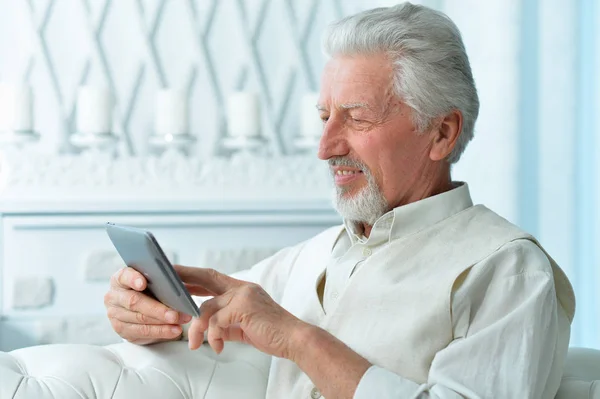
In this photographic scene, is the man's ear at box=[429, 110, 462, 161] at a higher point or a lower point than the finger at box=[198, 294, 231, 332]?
higher

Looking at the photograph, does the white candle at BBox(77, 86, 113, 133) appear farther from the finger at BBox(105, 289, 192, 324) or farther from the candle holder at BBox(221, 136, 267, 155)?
the finger at BBox(105, 289, 192, 324)

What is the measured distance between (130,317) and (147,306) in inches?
2.1

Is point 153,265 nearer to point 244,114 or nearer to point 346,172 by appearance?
point 346,172

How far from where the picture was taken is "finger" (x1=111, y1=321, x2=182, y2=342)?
1270 mm

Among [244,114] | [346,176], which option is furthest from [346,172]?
[244,114]

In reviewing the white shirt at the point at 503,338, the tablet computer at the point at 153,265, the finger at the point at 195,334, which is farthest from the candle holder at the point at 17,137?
the white shirt at the point at 503,338

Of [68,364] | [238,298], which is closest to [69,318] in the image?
[68,364]

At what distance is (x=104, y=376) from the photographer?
1.28 m

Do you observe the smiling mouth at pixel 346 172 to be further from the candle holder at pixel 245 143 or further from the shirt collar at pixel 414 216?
the candle holder at pixel 245 143

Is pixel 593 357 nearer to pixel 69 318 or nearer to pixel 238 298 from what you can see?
pixel 238 298

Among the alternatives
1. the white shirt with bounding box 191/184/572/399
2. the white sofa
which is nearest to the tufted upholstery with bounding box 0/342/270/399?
the white sofa

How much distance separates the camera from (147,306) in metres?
1.25

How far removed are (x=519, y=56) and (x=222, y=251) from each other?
3.05 ft

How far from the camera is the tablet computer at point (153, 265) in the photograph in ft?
3.57
